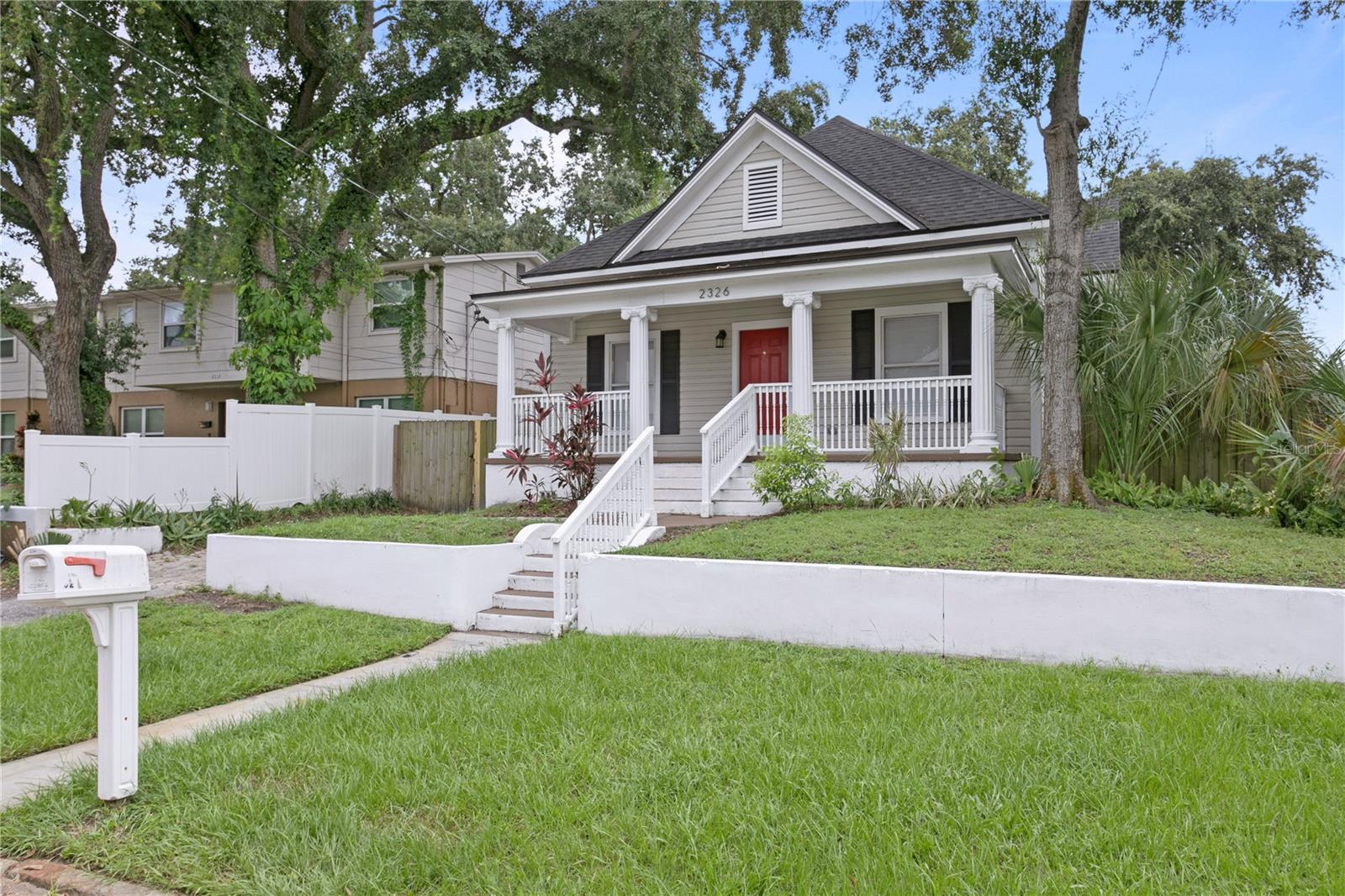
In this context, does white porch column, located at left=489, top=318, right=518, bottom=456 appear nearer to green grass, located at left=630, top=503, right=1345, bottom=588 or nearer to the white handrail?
the white handrail

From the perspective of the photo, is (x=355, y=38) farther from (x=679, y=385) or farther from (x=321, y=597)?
(x=321, y=597)

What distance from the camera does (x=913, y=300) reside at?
44.7 feet

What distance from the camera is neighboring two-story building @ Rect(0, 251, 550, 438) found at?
21.3 meters

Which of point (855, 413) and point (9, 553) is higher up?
point (855, 413)

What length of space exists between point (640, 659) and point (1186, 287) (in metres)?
8.90

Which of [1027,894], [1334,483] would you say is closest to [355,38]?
[1334,483]

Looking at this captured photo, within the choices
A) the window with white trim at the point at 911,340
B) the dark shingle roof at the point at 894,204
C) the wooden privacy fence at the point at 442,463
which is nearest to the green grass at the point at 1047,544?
the window with white trim at the point at 911,340

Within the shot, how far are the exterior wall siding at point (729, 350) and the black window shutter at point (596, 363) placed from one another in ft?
0.53

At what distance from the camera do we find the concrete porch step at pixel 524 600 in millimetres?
7738

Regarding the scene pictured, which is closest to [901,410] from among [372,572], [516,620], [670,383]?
[670,383]

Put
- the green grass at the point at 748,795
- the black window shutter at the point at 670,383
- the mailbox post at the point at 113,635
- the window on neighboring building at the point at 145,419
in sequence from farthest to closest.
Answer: the window on neighboring building at the point at 145,419
the black window shutter at the point at 670,383
the mailbox post at the point at 113,635
the green grass at the point at 748,795

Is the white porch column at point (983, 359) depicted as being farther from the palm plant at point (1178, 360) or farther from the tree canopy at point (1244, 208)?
the tree canopy at point (1244, 208)

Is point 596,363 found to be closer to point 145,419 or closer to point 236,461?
point 236,461

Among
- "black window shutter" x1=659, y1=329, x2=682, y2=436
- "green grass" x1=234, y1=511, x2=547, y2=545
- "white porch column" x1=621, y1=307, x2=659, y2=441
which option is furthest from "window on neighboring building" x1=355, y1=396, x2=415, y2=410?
"green grass" x1=234, y1=511, x2=547, y2=545
